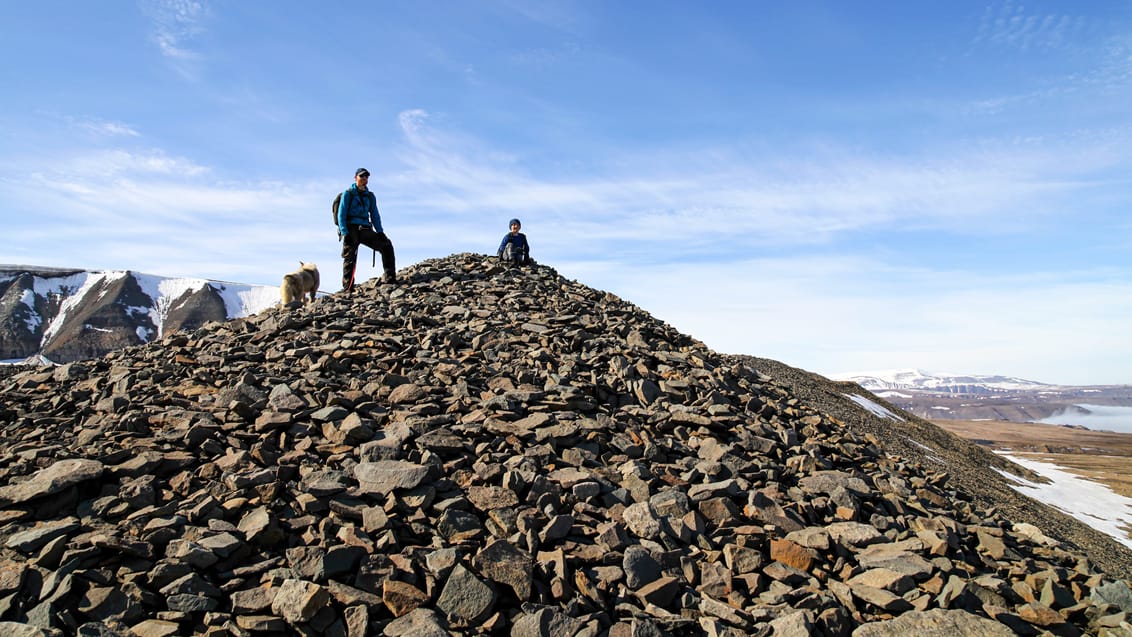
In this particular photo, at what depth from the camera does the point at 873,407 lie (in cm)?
2556

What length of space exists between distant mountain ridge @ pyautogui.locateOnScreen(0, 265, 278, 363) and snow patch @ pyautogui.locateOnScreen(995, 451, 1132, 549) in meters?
103

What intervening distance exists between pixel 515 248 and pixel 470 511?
467 inches

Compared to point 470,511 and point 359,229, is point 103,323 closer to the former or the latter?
point 359,229

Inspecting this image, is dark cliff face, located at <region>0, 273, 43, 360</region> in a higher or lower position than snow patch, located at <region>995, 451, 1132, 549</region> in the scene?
higher

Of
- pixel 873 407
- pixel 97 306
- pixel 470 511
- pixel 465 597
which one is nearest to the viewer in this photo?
pixel 465 597

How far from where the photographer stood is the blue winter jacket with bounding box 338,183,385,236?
13.6 m

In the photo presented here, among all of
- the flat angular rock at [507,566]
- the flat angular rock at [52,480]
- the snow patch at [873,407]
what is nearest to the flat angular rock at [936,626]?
the flat angular rock at [507,566]

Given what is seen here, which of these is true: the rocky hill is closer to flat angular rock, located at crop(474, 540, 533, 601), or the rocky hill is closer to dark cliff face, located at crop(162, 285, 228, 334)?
flat angular rock, located at crop(474, 540, 533, 601)

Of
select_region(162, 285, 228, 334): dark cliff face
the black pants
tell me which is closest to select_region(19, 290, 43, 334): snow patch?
select_region(162, 285, 228, 334): dark cliff face

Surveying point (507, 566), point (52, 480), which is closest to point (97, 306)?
point (52, 480)

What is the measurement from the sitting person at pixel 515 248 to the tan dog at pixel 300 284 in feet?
16.3

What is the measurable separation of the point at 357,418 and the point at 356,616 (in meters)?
2.84

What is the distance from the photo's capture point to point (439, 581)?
4.78 meters

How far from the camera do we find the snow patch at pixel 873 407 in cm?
2378
